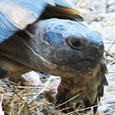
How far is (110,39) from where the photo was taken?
4.38 meters

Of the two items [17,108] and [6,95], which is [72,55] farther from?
[6,95]

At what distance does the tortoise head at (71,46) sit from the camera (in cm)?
206

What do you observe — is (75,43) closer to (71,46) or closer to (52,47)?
(71,46)

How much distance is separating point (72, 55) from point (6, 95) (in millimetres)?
724

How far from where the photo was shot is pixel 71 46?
208cm

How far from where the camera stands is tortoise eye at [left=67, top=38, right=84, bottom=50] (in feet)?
6.77

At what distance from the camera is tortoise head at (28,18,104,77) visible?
2061 mm

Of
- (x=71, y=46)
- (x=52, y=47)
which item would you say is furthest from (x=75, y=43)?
(x=52, y=47)

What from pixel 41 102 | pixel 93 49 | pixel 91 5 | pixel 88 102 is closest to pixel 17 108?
pixel 41 102

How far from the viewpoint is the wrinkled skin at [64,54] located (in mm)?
2072

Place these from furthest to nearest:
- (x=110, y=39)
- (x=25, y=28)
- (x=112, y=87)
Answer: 1. (x=110, y=39)
2. (x=112, y=87)
3. (x=25, y=28)

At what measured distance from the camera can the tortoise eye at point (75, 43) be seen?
6.77 feet

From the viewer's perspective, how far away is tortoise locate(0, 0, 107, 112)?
2.08m

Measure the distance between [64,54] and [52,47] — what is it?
8cm
